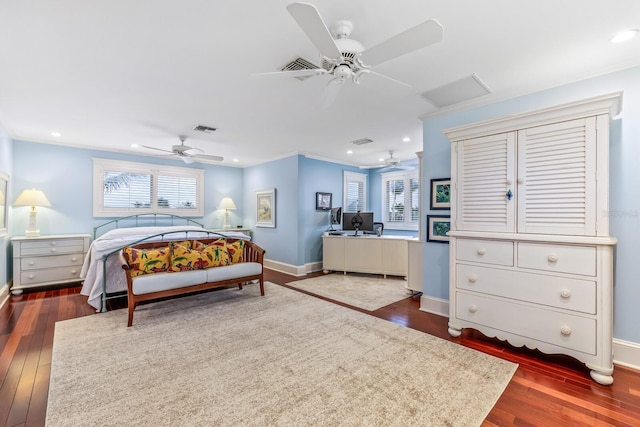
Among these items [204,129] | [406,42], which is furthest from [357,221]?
[406,42]

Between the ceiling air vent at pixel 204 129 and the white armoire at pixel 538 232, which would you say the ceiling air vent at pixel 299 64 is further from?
the ceiling air vent at pixel 204 129

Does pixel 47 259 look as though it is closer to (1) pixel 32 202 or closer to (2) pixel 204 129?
(1) pixel 32 202

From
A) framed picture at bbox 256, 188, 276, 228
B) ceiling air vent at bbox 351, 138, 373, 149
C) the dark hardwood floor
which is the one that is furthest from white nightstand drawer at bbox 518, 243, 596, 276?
framed picture at bbox 256, 188, 276, 228

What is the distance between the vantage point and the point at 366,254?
586 cm

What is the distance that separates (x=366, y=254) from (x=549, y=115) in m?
3.98

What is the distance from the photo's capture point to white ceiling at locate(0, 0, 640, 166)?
1.83 metres

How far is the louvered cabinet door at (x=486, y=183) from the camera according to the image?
104 inches

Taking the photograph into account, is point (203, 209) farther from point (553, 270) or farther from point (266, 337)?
point (553, 270)

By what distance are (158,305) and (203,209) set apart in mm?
3425

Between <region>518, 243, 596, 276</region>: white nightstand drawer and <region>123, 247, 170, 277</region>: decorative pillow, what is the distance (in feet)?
13.3

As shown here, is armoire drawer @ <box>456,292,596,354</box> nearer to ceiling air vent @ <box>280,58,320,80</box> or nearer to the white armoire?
the white armoire

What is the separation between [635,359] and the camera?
2377mm

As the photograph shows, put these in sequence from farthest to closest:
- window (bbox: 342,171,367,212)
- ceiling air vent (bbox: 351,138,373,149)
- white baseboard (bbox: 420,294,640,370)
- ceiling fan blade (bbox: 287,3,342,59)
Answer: window (bbox: 342,171,367,212)
ceiling air vent (bbox: 351,138,373,149)
white baseboard (bbox: 420,294,640,370)
ceiling fan blade (bbox: 287,3,342,59)

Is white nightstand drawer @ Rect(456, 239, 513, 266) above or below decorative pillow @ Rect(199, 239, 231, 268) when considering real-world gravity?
above
